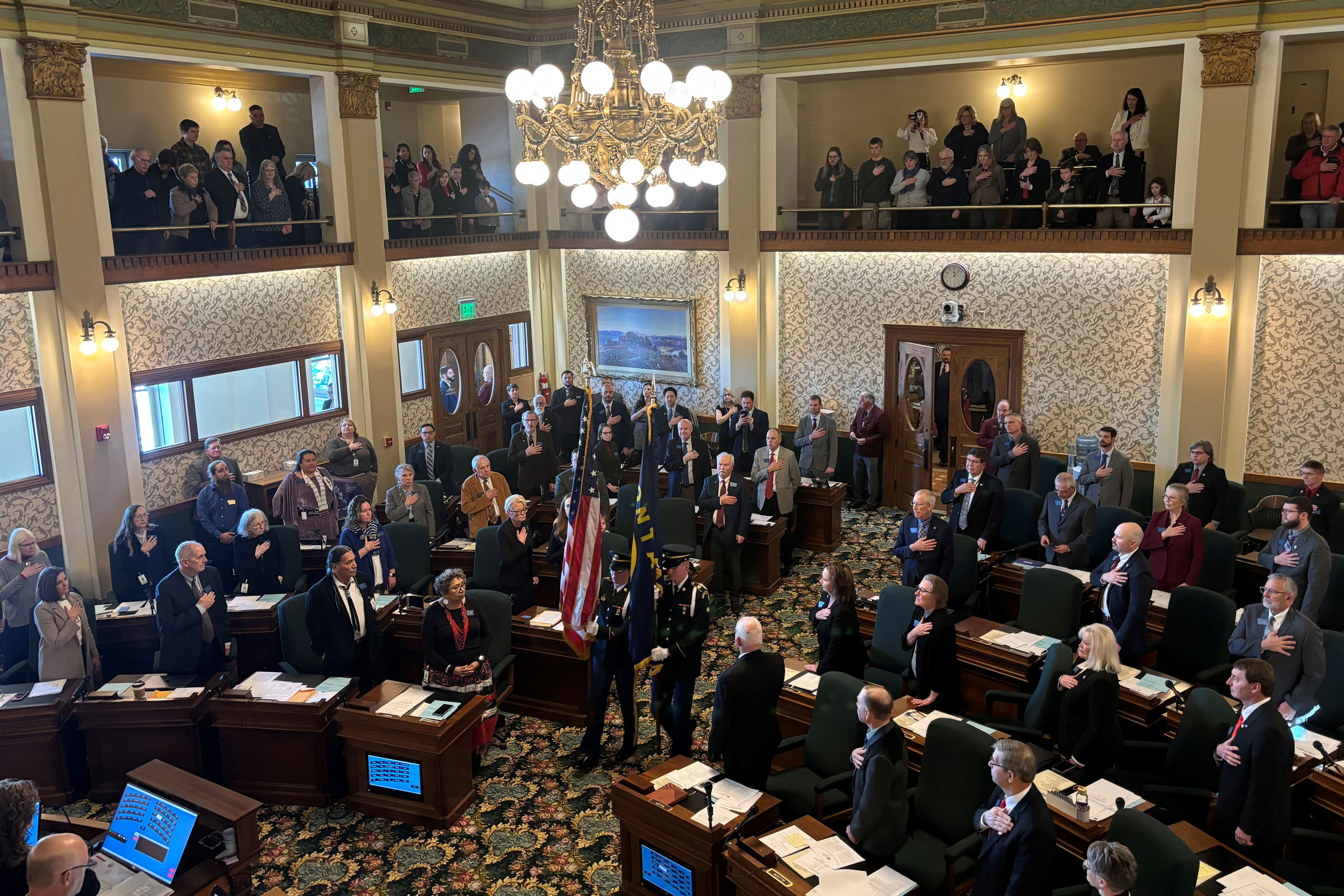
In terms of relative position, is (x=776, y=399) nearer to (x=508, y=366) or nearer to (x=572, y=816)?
(x=508, y=366)

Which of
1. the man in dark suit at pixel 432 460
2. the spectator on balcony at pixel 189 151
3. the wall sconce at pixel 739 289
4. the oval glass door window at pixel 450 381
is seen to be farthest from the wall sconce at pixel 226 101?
the wall sconce at pixel 739 289

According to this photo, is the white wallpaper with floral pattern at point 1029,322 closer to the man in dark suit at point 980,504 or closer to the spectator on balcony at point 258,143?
the man in dark suit at point 980,504

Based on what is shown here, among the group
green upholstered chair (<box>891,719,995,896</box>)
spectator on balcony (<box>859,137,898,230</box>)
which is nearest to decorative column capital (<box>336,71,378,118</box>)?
spectator on balcony (<box>859,137,898,230</box>)

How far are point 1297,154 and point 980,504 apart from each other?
581 centimetres

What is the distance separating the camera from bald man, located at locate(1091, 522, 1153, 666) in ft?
24.0

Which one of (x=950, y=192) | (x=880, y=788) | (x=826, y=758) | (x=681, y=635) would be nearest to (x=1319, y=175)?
(x=950, y=192)

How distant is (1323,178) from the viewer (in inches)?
432

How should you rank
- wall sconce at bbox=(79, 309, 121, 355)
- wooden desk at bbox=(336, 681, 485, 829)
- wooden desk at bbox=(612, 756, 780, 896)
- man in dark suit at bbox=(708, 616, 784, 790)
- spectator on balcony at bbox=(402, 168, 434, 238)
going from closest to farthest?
wooden desk at bbox=(612, 756, 780, 896) → man in dark suit at bbox=(708, 616, 784, 790) → wooden desk at bbox=(336, 681, 485, 829) → wall sconce at bbox=(79, 309, 121, 355) → spectator on balcony at bbox=(402, 168, 434, 238)

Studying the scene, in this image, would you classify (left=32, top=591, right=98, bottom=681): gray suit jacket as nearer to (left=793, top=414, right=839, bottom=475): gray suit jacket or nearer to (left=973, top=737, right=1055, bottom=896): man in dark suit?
(left=973, top=737, right=1055, bottom=896): man in dark suit

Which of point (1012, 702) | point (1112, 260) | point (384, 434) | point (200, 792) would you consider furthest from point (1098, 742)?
point (384, 434)

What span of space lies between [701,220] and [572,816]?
1012 centimetres

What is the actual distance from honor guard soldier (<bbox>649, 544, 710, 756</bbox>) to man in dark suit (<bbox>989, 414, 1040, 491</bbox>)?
5.37 meters

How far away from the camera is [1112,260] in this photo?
12.4 m

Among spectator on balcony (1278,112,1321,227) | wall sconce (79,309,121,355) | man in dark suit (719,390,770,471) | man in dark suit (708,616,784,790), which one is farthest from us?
man in dark suit (719,390,770,471)
